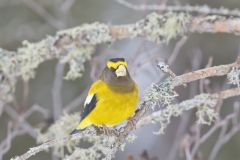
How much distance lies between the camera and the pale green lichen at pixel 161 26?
191 inches

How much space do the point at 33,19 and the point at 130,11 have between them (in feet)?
4.14

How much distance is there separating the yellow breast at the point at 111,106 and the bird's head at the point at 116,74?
0.05 m

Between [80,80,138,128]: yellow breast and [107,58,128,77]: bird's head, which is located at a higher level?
[107,58,128,77]: bird's head

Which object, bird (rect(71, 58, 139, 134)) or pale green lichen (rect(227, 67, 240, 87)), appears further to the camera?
bird (rect(71, 58, 139, 134))

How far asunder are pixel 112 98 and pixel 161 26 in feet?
3.38

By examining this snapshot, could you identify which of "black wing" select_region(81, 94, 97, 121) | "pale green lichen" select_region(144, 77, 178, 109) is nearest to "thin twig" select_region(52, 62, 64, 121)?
"black wing" select_region(81, 94, 97, 121)

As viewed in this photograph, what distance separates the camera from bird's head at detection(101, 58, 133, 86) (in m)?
4.03

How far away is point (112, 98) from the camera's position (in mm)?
4094

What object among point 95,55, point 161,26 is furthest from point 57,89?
point 95,55

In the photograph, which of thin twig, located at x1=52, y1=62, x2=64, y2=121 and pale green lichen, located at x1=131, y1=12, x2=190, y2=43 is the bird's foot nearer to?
pale green lichen, located at x1=131, y1=12, x2=190, y2=43

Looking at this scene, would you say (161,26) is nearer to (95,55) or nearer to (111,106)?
(111,106)

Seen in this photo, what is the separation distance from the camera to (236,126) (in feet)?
16.8

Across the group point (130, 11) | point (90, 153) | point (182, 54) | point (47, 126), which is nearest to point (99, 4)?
point (130, 11)

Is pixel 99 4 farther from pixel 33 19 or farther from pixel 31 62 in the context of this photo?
pixel 31 62
